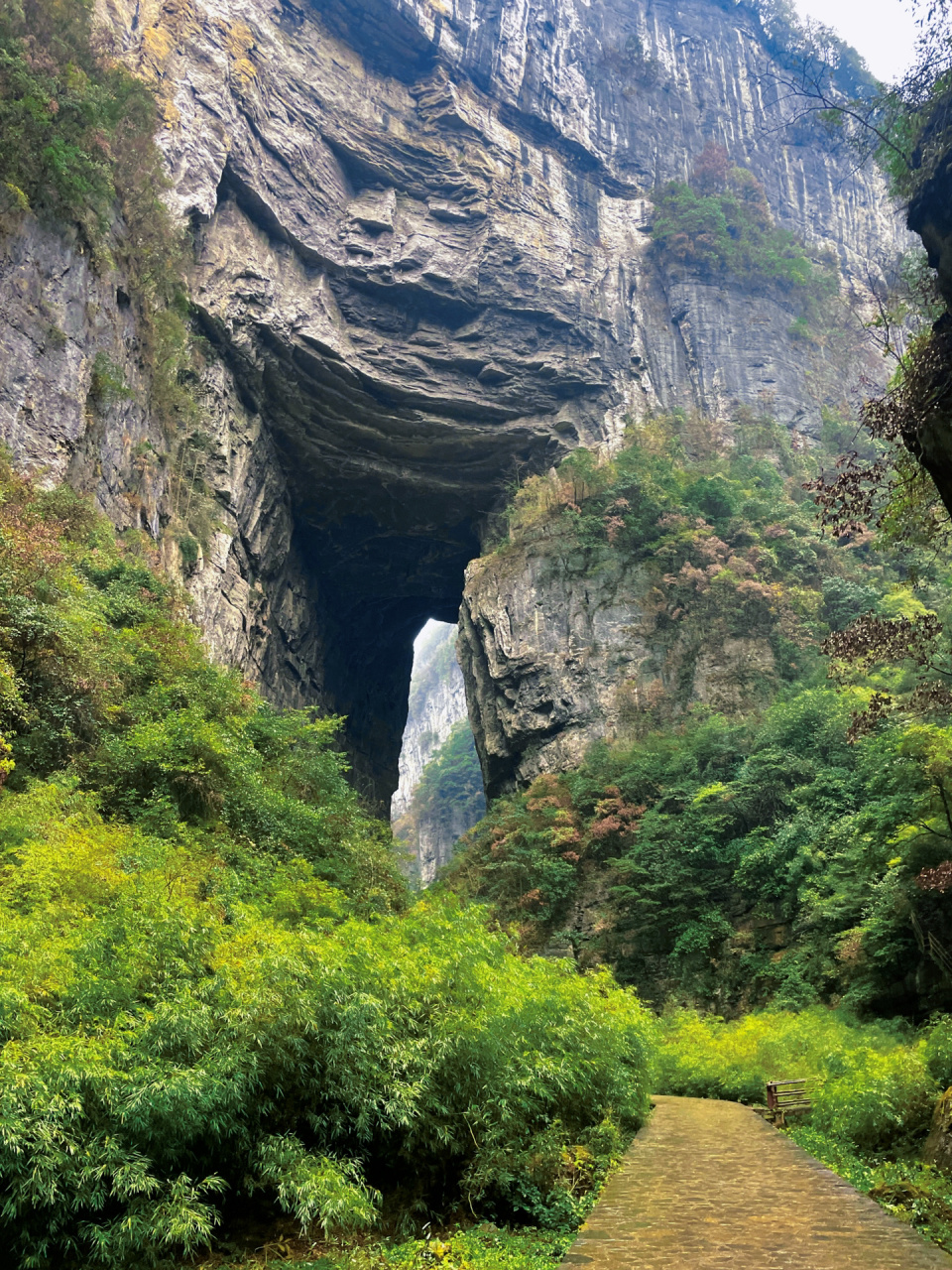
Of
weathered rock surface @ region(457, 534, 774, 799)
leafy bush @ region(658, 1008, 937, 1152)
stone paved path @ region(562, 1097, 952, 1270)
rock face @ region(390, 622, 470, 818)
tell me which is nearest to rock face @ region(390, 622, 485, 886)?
rock face @ region(390, 622, 470, 818)

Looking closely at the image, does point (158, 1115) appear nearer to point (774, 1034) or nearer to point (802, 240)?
point (774, 1034)

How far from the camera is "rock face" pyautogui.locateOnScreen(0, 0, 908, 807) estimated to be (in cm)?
1988

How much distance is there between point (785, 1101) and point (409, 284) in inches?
885

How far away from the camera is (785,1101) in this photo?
787cm

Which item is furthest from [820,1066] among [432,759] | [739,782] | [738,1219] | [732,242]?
[432,759]

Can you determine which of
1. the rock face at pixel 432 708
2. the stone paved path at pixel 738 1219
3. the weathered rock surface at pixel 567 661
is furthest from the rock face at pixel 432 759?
the stone paved path at pixel 738 1219

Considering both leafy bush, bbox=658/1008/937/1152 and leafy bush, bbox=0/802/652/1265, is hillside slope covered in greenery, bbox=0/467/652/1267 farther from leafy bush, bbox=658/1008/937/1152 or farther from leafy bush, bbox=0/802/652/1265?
leafy bush, bbox=658/1008/937/1152

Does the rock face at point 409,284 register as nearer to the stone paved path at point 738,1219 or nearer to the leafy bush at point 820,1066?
the leafy bush at point 820,1066

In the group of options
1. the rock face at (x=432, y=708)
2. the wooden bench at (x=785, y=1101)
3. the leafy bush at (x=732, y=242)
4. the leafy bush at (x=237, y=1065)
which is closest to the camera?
the leafy bush at (x=237, y=1065)

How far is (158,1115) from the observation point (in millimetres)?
3326

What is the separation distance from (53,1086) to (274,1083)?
1128 mm

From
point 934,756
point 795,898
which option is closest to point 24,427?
point 934,756

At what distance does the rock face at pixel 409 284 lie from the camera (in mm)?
19875

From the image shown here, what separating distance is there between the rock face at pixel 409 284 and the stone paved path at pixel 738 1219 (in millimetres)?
12803
